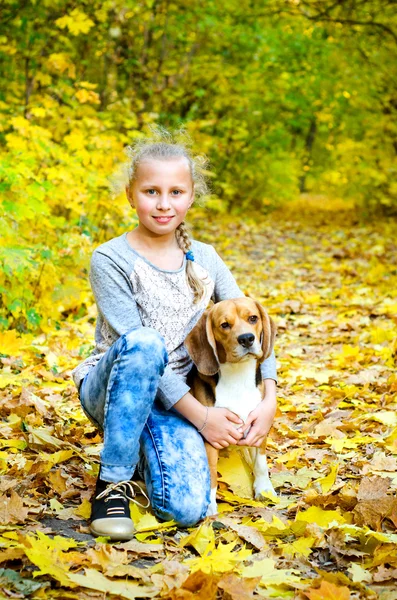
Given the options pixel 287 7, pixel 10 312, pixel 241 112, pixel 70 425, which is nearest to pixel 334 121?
pixel 241 112

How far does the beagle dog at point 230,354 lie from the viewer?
276 centimetres

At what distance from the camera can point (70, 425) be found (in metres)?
3.86

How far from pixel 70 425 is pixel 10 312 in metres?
1.98

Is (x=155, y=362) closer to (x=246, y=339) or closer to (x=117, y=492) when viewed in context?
(x=246, y=339)

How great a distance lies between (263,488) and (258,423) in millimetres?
323

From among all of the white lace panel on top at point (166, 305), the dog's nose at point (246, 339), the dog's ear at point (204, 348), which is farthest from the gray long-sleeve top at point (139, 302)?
the dog's nose at point (246, 339)

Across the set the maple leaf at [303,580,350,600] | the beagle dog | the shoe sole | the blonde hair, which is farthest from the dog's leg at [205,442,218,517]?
the maple leaf at [303,580,350,600]

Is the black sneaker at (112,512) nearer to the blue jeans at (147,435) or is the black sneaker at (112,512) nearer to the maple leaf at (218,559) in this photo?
the blue jeans at (147,435)

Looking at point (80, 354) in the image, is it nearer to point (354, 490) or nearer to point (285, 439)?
point (285, 439)

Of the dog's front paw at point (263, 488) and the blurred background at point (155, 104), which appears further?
the blurred background at point (155, 104)

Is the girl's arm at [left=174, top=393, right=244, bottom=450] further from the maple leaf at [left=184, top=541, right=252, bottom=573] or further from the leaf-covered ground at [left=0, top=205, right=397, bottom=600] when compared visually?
the maple leaf at [left=184, top=541, right=252, bottom=573]

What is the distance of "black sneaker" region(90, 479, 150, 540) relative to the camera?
2480mm

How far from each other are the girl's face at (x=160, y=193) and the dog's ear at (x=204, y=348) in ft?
1.54

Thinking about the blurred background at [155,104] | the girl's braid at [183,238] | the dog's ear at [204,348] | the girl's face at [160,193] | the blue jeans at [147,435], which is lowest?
the blue jeans at [147,435]
